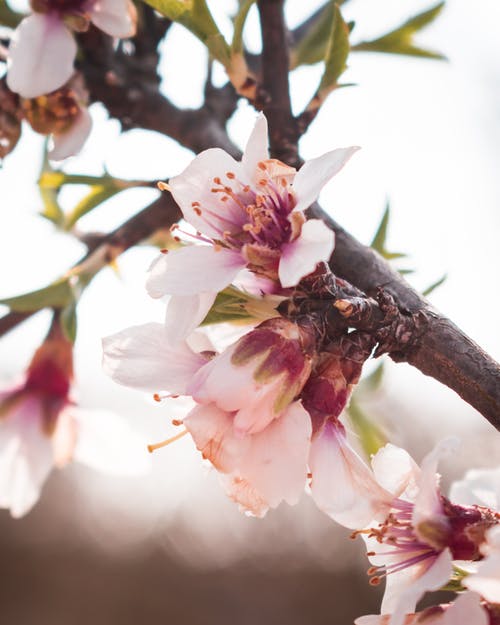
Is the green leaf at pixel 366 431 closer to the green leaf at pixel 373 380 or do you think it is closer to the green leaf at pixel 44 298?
the green leaf at pixel 373 380

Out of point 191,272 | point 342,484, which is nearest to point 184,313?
point 191,272

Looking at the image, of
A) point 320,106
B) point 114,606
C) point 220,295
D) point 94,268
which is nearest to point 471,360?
point 220,295

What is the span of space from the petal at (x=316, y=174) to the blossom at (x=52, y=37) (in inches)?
11.6

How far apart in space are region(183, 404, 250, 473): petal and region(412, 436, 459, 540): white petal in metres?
0.09

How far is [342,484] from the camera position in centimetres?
42

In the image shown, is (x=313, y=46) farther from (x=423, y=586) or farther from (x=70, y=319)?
(x=423, y=586)

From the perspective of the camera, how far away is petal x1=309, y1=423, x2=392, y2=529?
420 millimetres

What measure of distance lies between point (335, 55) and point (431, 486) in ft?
1.10

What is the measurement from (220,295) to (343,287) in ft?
0.24

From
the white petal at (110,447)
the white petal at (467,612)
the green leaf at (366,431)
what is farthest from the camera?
the white petal at (110,447)

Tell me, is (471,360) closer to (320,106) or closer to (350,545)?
(320,106)

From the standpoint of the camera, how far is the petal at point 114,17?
0.66 metres

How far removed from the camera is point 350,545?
517 cm

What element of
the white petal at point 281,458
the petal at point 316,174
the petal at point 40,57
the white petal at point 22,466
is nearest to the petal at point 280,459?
the white petal at point 281,458
